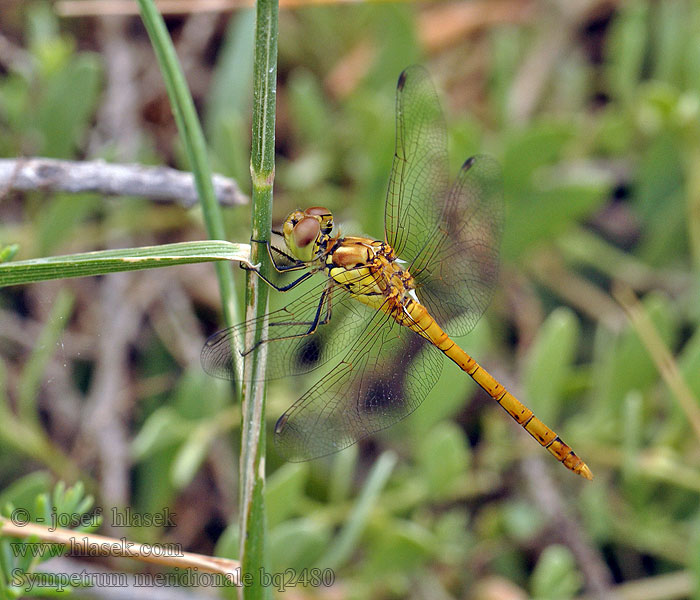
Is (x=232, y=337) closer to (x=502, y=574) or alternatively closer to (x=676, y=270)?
(x=502, y=574)

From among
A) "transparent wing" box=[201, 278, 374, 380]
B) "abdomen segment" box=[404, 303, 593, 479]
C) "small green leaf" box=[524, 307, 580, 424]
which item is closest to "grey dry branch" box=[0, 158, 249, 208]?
"transparent wing" box=[201, 278, 374, 380]

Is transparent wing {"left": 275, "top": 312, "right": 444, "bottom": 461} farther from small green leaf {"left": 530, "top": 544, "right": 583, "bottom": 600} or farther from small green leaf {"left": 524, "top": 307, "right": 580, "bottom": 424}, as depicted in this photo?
small green leaf {"left": 530, "top": 544, "right": 583, "bottom": 600}

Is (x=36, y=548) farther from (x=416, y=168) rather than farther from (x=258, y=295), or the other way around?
(x=416, y=168)

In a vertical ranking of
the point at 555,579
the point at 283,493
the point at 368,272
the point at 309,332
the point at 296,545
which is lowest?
the point at 555,579

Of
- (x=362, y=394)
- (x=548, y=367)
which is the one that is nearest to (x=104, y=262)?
(x=362, y=394)

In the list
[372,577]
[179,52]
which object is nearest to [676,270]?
[372,577]

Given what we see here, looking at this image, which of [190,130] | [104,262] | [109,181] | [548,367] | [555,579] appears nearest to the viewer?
[104,262]
